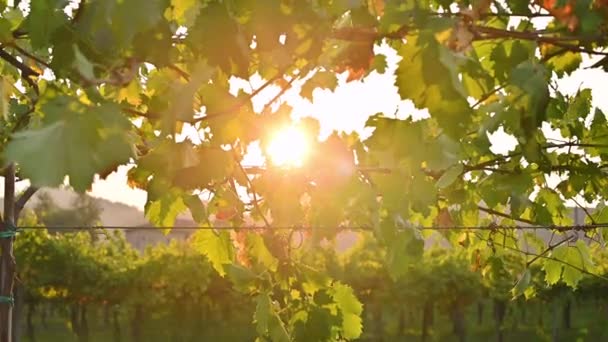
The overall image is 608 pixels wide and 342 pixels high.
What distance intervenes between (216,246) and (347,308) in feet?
1.82

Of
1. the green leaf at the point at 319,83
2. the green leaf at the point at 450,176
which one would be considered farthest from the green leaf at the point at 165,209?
the green leaf at the point at 450,176

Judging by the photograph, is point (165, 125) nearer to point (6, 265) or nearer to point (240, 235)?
point (240, 235)

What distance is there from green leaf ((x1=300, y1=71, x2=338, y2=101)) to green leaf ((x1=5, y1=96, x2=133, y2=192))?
1.64 m

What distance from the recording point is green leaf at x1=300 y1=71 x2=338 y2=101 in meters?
3.30

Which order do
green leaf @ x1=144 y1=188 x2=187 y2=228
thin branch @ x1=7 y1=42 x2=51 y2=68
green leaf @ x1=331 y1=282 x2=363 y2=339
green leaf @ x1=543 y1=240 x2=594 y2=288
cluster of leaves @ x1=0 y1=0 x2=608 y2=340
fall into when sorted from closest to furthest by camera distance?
1. cluster of leaves @ x1=0 y1=0 x2=608 y2=340
2. thin branch @ x1=7 y1=42 x2=51 y2=68
3. green leaf @ x1=144 y1=188 x2=187 y2=228
4. green leaf @ x1=331 y1=282 x2=363 y2=339
5. green leaf @ x1=543 y1=240 x2=594 y2=288

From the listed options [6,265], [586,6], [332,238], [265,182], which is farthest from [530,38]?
[6,265]

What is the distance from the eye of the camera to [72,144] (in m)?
1.55

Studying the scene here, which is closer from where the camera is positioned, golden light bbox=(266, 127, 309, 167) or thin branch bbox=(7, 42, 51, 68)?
thin branch bbox=(7, 42, 51, 68)

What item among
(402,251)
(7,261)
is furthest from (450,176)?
(7,261)

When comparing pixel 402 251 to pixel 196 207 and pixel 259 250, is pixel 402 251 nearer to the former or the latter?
pixel 196 207

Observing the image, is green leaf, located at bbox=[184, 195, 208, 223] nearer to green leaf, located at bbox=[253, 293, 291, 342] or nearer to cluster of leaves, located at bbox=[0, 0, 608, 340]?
cluster of leaves, located at bbox=[0, 0, 608, 340]

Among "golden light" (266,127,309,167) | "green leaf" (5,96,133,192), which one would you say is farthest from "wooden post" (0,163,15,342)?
"green leaf" (5,96,133,192)

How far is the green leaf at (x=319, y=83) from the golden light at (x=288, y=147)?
0.90 feet

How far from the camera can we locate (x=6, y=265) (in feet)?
15.0
